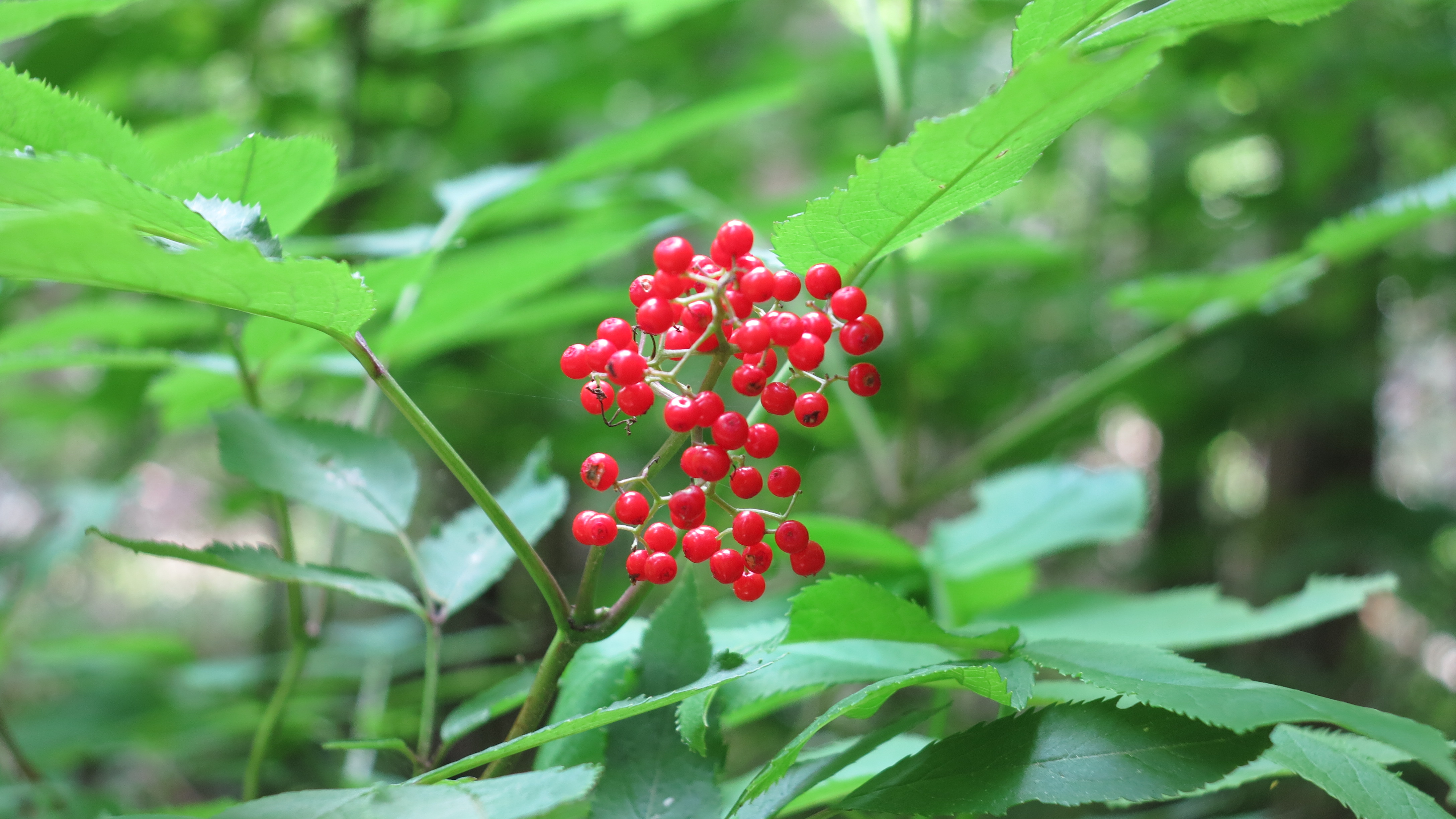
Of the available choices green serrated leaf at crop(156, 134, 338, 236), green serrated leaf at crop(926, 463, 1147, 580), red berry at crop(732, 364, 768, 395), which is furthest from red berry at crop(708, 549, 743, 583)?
green serrated leaf at crop(926, 463, 1147, 580)

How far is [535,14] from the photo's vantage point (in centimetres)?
124

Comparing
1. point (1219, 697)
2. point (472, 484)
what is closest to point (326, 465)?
point (472, 484)

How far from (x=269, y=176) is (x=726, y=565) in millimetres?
445

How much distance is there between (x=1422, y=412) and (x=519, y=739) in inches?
230

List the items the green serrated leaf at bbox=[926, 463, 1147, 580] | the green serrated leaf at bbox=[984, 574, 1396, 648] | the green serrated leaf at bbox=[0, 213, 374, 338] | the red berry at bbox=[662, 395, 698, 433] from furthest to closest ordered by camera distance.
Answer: the green serrated leaf at bbox=[926, 463, 1147, 580]
the green serrated leaf at bbox=[984, 574, 1396, 648]
the red berry at bbox=[662, 395, 698, 433]
the green serrated leaf at bbox=[0, 213, 374, 338]

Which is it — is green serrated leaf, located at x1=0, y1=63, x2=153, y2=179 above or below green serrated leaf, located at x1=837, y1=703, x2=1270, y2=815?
above

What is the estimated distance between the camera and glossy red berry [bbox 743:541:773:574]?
0.58 metres

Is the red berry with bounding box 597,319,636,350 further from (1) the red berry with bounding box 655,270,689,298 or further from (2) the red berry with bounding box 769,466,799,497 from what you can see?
(2) the red berry with bounding box 769,466,799,497

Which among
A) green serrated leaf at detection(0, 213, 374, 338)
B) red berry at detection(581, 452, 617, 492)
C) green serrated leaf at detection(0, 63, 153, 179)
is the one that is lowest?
red berry at detection(581, 452, 617, 492)

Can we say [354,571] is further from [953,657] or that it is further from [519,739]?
[953,657]

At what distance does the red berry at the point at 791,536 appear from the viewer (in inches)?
22.6

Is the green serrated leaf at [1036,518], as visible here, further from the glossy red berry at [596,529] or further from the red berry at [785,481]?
the glossy red berry at [596,529]

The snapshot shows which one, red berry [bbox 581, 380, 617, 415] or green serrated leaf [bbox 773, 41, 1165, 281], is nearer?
green serrated leaf [bbox 773, 41, 1165, 281]

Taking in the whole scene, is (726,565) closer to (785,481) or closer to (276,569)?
(785,481)
